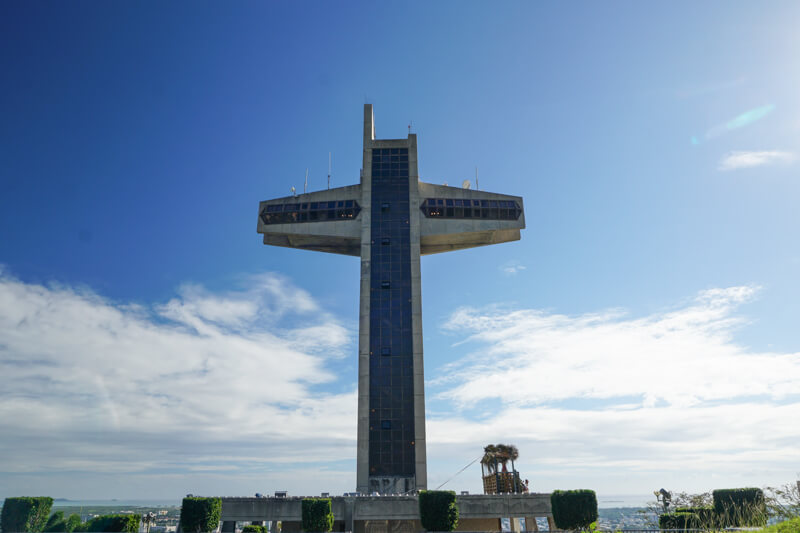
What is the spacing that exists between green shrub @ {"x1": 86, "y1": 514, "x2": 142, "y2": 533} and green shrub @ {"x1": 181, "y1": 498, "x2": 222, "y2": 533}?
3.73m

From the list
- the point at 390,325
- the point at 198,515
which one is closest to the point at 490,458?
the point at 390,325

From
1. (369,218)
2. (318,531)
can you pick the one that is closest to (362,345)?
(369,218)

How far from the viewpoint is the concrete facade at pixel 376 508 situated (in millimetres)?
43062

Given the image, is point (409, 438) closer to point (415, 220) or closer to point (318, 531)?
point (318, 531)

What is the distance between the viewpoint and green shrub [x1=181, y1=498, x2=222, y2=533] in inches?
1476

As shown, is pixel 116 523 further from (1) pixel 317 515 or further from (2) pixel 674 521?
(2) pixel 674 521

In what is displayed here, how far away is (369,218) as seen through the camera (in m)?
67.6

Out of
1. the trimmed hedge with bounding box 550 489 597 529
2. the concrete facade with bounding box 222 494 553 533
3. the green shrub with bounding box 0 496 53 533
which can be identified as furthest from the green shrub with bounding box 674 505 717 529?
the green shrub with bounding box 0 496 53 533

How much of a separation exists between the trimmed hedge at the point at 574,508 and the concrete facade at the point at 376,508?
23.8ft

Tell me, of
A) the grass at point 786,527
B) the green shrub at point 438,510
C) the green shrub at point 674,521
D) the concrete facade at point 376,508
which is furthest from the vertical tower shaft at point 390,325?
the grass at point 786,527

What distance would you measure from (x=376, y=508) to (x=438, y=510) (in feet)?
25.3

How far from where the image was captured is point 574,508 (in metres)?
36.8

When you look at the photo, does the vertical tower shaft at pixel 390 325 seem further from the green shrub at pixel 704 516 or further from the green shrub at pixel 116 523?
the green shrub at pixel 704 516

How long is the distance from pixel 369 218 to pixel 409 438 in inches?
1088
